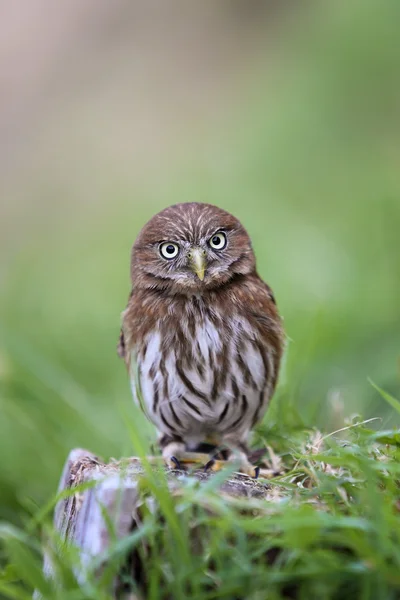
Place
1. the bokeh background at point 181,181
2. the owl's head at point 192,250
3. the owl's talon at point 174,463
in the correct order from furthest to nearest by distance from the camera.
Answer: the bokeh background at point 181,181 → the owl's head at point 192,250 → the owl's talon at point 174,463

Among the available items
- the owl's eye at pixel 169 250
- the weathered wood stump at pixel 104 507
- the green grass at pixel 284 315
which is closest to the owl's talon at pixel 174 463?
the green grass at pixel 284 315

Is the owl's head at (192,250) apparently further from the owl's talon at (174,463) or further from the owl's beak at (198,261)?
the owl's talon at (174,463)

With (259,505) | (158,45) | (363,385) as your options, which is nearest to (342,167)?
(363,385)

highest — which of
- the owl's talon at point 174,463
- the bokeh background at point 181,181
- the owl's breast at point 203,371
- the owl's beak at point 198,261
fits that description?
the bokeh background at point 181,181

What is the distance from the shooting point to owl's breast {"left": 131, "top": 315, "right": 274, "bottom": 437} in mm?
3898

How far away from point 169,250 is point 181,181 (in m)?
6.54

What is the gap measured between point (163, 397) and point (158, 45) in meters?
11.1

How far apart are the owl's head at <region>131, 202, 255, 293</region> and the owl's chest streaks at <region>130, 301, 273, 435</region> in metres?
0.14

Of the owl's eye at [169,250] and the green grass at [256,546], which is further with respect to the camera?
the owl's eye at [169,250]

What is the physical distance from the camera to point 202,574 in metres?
2.53

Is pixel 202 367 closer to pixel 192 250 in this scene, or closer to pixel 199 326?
pixel 199 326

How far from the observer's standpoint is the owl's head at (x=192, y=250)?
3.90 meters

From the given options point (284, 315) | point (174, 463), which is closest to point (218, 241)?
point (174, 463)

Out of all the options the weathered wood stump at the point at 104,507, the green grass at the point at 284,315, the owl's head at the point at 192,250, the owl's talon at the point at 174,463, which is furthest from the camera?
the owl's head at the point at 192,250
